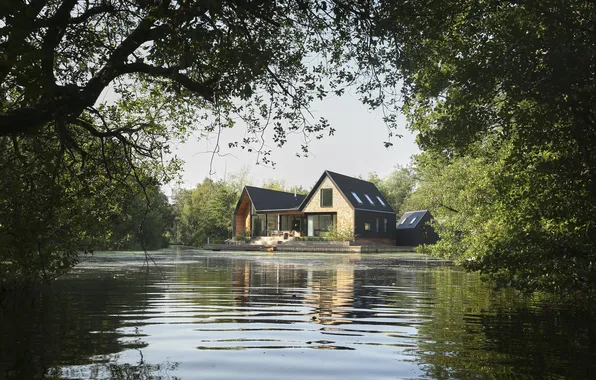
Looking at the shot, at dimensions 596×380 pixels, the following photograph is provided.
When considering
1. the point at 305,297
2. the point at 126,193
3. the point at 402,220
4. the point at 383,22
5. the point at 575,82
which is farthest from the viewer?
the point at 402,220

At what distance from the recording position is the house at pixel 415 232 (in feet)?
167

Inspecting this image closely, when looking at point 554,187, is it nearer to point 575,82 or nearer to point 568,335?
point 575,82

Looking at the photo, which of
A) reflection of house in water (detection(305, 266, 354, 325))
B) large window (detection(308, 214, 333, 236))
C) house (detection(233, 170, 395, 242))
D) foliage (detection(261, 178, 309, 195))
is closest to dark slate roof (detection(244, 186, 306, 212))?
house (detection(233, 170, 395, 242))

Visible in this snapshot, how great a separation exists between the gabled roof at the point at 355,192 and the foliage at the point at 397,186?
80.4 feet

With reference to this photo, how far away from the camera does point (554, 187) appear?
7.72 meters

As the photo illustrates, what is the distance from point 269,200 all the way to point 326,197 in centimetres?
759

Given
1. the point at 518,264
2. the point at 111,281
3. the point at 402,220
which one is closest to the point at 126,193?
the point at 111,281

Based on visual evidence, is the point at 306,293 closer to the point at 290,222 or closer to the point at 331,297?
the point at 331,297

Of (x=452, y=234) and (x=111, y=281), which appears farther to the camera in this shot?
→ (x=452, y=234)

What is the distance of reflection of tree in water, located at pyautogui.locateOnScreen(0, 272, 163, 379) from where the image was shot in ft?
14.8

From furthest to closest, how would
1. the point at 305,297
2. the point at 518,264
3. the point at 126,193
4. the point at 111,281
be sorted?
the point at 111,281, the point at 305,297, the point at 126,193, the point at 518,264

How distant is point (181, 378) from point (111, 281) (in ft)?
32.3

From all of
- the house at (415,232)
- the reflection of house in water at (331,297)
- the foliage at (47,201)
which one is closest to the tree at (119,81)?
the foliage at (47,201)

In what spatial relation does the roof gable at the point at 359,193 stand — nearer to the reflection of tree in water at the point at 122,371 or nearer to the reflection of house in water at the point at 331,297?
the reflection of house in water at the point at 331,297
